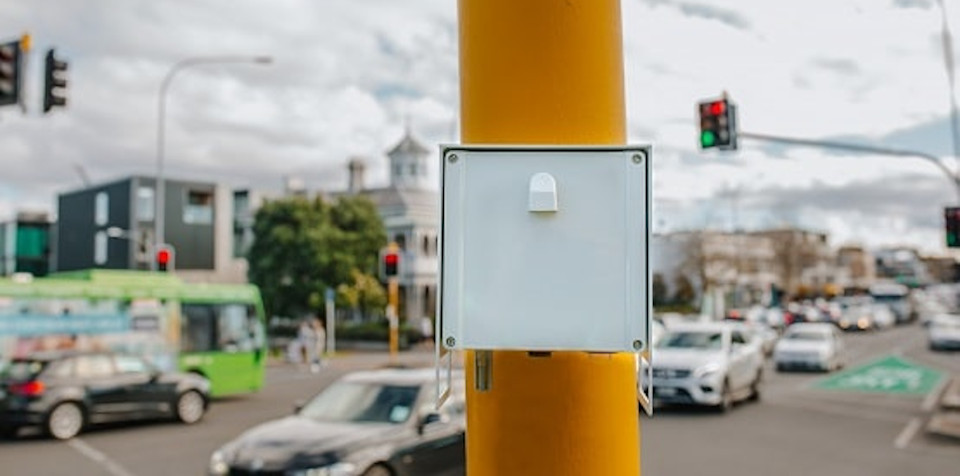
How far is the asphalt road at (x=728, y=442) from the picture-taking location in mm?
11484

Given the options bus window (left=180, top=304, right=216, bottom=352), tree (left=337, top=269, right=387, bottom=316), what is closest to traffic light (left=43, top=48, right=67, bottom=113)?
bus window (left=180, top=304, right=216, bottom=352)

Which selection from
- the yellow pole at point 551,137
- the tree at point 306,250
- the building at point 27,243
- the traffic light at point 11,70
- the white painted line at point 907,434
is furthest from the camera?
the building at point 27,243

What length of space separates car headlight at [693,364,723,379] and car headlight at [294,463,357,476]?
10.7 m

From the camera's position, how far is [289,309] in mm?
45312

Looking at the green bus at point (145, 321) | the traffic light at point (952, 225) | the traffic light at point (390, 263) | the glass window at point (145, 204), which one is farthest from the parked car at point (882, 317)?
the green bus at point (145, 321)

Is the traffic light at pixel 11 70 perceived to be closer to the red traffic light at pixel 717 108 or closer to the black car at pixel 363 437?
the black car at pixel 363 437

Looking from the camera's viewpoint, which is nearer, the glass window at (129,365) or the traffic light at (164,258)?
the glass window at (129,365)

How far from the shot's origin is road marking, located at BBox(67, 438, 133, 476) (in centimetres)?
1150

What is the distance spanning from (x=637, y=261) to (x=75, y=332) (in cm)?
1669

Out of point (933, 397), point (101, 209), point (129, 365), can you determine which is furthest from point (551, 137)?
point (101, 209)

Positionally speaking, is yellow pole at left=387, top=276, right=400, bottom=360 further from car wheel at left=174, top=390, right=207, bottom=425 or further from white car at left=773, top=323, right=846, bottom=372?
white car at left=773, top=323, right=846, bottom=372

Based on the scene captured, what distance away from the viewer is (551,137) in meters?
2.46

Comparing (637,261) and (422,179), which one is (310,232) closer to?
(422,179)

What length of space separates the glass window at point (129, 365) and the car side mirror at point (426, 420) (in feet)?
29.4
